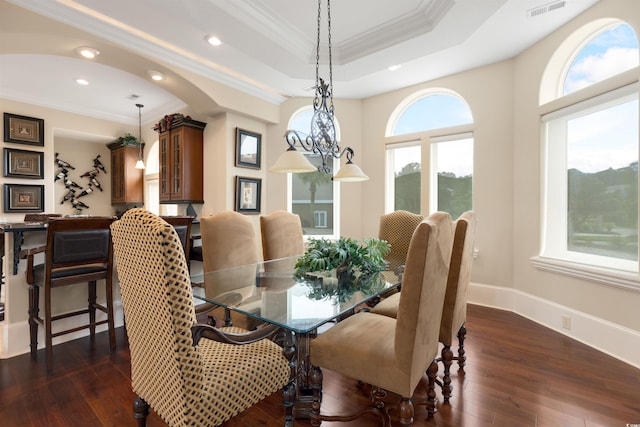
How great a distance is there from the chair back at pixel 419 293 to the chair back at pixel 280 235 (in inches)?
70.7

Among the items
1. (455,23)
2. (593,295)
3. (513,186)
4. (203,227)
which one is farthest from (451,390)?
(455,23)

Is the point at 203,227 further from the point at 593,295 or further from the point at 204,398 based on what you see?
the point at 593,295

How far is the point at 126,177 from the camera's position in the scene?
5641mm

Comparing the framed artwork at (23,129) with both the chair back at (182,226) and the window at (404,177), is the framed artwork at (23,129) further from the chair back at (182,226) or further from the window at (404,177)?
the window at (404,177)

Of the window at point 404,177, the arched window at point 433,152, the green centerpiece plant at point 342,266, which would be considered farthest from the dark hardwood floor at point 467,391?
the window at point 404,177

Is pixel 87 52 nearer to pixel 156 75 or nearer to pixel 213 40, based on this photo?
pixel 156 75

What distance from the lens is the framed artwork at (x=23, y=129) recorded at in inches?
172

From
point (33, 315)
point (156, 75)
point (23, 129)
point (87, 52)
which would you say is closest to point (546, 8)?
point (156, 75)

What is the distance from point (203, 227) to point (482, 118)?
11.1 ft

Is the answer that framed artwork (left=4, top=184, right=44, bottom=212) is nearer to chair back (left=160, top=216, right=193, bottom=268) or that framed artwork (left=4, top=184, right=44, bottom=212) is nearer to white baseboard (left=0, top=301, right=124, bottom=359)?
white baseboard (left=0, top=301, right=124, bottom=359)

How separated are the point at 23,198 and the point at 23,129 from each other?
1042 mm

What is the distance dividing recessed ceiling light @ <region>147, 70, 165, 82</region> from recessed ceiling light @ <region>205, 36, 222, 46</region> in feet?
2.51

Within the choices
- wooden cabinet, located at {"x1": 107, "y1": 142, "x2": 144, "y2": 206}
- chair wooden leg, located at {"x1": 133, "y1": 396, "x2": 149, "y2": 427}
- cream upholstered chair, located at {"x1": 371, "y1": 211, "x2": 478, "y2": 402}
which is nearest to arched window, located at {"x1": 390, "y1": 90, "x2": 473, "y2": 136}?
cream upholstered chair, located at {"x1": 371, "y1": 211, "x2": 478, "y2": 402}

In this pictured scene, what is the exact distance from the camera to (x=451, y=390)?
1.87m
